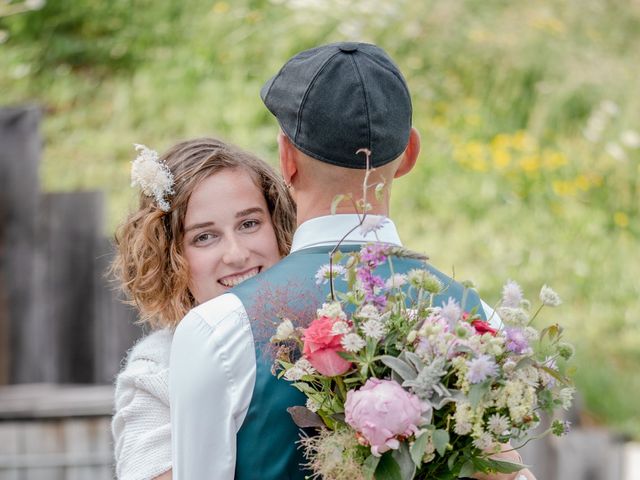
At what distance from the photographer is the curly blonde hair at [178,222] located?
275cm

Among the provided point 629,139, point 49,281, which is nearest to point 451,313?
point 49,281

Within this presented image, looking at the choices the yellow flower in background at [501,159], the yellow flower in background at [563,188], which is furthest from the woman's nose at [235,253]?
the yellow flower in background at [563,188]

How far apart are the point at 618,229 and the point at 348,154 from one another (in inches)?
189

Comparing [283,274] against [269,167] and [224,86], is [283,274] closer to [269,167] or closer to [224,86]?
[269,167]

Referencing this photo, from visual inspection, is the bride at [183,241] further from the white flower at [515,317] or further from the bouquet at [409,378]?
the white flower at [515,317]

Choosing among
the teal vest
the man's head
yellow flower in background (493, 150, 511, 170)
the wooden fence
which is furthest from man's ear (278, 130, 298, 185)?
yellow flower in background (493, 150, 511, 170)

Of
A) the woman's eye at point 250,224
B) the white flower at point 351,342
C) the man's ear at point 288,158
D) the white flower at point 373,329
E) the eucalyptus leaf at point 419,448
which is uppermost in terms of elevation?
the woman's eye at point 250,224

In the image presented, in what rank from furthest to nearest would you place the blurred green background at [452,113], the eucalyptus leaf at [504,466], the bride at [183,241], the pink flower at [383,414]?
the blurred green background at [452,113]
the bride at [183,241]
the eucalyptus leaf at [504,466]
the pink flower at [383,414]

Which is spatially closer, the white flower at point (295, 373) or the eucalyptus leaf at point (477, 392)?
the eucalyptus leaf at point (477, 392)

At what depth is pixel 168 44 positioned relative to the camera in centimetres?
689

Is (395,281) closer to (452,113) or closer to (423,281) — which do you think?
(423,281)

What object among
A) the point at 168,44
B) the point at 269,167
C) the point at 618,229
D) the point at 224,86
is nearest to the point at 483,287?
the point at 618,229

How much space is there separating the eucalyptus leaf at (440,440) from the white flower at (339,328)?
0.68 ft

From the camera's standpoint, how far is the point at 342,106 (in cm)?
205
